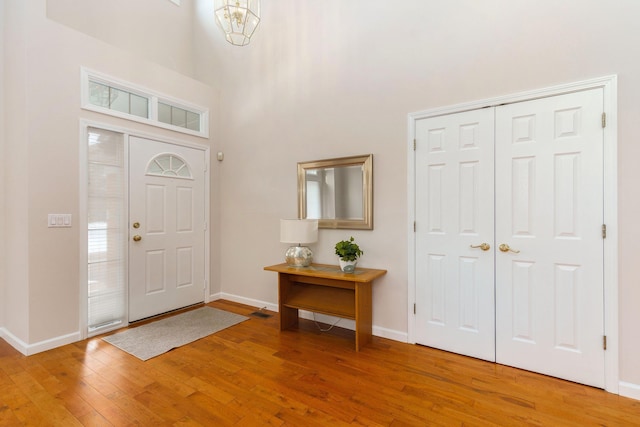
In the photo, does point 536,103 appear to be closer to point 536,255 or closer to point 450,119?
point 450,119

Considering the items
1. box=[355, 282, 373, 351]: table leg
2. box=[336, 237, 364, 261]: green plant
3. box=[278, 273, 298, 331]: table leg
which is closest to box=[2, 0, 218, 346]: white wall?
box=[278, 273, 298, 331]: table leg

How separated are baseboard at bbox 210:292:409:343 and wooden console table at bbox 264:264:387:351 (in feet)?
0.58

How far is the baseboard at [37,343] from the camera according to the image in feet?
8.73

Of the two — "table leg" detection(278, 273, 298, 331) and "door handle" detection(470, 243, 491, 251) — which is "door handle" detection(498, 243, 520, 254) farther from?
"table leg" detection(278, 273, 298, 331)

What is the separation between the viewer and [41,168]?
2.73 metres

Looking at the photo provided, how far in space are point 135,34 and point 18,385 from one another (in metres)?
4.16

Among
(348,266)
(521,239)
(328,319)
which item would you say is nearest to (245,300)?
(328,319)

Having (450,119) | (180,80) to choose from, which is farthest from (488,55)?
(180,80)

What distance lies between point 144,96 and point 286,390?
3.48 metres

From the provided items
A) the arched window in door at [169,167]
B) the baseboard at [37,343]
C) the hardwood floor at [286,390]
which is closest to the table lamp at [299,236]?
the hardwood floor at [286,390]

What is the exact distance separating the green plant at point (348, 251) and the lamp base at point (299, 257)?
0.43 m

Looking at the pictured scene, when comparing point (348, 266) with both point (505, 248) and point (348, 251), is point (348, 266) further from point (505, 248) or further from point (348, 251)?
point (505, 248)

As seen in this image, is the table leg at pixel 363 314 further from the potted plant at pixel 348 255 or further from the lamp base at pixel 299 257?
the lamp base at pixel 299 257

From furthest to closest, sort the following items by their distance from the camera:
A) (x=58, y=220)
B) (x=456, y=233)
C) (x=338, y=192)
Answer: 1. (x=338, y=192)
2. (x=58, y=220)
3. (x=456, y=233)
